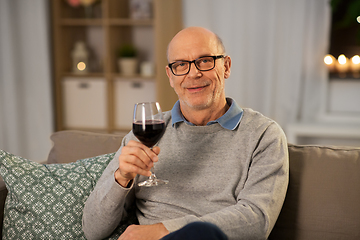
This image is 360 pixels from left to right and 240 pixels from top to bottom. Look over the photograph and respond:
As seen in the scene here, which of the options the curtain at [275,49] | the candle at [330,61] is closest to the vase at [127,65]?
the curtain at [275,49]

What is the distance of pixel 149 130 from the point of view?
1.09m

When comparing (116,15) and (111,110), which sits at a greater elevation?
(116,15)

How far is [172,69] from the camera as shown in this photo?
1467 millimetres

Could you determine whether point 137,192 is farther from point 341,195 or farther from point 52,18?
point 52,18

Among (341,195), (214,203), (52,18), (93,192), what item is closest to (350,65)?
(341,195)

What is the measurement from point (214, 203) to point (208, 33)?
0.65 metres

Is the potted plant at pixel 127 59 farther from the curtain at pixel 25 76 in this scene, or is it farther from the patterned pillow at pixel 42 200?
the patterned pillow at pixel 42 200

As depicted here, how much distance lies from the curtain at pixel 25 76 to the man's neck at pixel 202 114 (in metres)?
2.59

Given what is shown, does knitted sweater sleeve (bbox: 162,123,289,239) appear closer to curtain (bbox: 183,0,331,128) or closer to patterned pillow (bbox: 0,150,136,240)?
patterned pillow (bbox: 0,150,136,240)

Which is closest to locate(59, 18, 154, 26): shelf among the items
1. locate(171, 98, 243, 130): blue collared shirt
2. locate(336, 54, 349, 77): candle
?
locate(336, 54, 349, 77): candle

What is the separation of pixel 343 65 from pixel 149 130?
2553 mm

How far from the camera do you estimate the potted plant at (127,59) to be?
11.6 ft

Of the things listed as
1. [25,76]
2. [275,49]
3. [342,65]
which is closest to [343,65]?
[342,65]

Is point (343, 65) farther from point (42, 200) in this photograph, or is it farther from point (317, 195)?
point (42, 200)
